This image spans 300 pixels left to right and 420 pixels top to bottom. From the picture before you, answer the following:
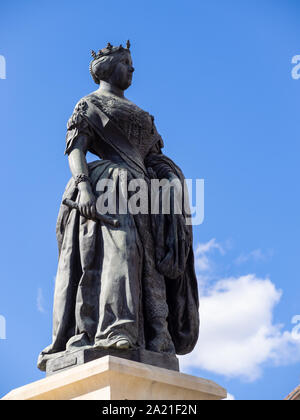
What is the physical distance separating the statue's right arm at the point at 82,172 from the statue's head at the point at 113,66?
3.33 ft

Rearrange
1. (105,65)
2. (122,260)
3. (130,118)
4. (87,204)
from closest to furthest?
(122,260) < (87,204) < (130,118) < (105,65)

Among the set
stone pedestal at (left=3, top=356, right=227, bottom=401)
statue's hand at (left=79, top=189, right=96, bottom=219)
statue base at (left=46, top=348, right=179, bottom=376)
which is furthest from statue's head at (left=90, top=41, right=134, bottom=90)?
stone pedestal at (left=3, top=356, right=227, bottom=401)

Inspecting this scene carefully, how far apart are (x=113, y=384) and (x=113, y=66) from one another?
407cm

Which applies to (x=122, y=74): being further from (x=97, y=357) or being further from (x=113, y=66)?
(x=97, y=357)

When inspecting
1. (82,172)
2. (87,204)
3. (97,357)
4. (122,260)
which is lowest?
(97,357)

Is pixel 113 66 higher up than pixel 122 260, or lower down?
higher up

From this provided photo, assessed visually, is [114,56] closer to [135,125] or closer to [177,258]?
[135,125]

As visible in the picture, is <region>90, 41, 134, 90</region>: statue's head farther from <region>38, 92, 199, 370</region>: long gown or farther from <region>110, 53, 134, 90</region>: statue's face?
<region>38, 92, 199, 370</region>: long gown

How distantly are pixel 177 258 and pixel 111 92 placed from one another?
231cm

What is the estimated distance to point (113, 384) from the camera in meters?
7.02

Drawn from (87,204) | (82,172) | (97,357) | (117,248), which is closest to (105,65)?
(82,172)

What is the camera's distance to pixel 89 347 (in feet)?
24.4

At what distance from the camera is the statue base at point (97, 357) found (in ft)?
24.2
